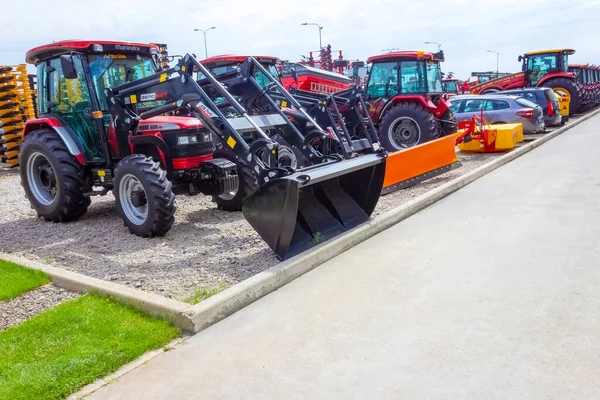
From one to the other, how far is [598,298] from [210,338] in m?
3.24

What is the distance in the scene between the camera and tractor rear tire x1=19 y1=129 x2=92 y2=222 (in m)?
7.48

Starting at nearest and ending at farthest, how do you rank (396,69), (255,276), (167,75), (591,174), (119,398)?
(119,398), (255,276), (167,75), (591,174), (396,69)

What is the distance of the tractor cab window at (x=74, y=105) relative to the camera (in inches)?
294

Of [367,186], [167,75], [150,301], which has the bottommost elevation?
[150,301]

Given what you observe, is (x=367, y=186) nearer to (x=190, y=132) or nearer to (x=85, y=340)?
(x=190, y=132)

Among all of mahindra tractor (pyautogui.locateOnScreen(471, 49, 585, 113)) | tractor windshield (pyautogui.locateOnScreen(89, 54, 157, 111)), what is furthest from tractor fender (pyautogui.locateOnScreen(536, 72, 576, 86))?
tractor windshield (pyautogui.locateOnScreen(89, 54, 157, 111))

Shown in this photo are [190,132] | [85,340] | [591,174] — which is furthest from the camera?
[591,174]

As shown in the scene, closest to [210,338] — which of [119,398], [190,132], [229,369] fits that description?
[229,369]

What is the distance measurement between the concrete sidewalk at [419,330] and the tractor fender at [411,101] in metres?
6.41

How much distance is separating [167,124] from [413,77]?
7988mm

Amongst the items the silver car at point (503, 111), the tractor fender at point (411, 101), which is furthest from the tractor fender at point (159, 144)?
the silver car at point (503, 111)

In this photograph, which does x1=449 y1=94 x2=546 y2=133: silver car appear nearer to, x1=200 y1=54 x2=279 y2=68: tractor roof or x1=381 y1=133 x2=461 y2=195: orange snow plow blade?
x1=381 y1=133 x2=461 y2=195: orange snow plow blade

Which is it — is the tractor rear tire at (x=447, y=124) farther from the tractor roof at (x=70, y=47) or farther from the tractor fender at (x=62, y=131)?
the tractor fender at (x=62, y=131)

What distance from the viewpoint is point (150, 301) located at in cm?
445
